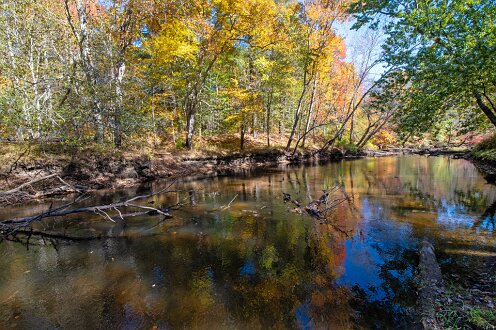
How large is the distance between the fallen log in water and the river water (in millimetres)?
161

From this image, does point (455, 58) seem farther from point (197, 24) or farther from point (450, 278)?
point (197, 24)

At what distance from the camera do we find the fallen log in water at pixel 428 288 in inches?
151

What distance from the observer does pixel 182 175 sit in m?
19.9

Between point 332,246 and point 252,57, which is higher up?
point 252,57

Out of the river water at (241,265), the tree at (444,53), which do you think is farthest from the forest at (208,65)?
the river water at (241,265)

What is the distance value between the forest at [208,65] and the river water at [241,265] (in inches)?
151

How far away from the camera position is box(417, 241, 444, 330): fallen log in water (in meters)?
3.84

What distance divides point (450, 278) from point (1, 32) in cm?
1926

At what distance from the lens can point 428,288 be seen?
450cm

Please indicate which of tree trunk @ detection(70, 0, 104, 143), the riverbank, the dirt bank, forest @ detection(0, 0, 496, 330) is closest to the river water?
forest @ detection(0, 0, 496, 330)

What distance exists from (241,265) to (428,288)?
11.2 ft

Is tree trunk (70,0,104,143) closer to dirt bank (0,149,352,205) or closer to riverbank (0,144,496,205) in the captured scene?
riverbank (0,144,496,205)

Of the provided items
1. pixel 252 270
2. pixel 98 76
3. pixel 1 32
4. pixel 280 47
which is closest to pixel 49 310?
pixel 252 270

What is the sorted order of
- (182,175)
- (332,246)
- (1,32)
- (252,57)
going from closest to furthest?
(332,246)
(1,32)
(182,175)
(252,57)
